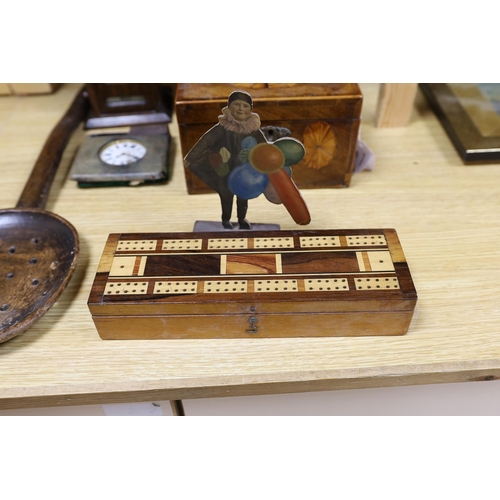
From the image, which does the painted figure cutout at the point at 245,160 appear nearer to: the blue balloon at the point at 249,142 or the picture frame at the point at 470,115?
the blue balloon at the point at 249,142

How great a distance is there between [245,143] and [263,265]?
20cm

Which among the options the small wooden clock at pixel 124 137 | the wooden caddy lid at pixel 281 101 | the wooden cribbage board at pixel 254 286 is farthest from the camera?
the small wooden clock at pixel 124 137

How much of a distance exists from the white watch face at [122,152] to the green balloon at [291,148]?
17.9 inches

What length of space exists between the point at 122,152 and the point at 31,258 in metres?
0.35

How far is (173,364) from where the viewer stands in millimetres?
817

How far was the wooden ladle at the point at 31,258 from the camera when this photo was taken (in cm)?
84

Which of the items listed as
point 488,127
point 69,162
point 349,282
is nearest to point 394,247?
point 349,282

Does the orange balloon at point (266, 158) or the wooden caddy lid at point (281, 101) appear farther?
the wooden caddy lid at point (281, 101)

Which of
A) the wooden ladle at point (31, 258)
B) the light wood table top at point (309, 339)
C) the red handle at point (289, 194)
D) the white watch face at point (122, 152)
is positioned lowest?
the light wood table top at point (309, 339)

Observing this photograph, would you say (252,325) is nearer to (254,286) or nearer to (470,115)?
(254,286)

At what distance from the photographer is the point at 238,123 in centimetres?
79

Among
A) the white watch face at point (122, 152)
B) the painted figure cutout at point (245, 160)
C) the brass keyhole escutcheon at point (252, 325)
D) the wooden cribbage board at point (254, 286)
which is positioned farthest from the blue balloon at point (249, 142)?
the white watch face at point (122, 152)

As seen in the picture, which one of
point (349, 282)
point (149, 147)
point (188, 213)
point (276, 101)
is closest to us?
point (349, 282)

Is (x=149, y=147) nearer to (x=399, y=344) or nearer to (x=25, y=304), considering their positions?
(x=25, y=304)
